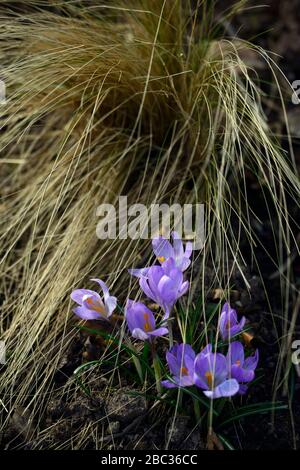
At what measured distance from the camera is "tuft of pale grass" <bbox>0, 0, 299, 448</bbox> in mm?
1794

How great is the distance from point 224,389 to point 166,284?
0.80 feet

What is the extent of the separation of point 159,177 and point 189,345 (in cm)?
74

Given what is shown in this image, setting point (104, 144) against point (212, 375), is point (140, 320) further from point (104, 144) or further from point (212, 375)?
point (104, 144)

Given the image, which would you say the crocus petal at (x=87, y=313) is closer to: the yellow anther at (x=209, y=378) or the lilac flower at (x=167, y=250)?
the lilac flower at (x=167, y=250)

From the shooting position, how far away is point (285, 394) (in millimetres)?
1653

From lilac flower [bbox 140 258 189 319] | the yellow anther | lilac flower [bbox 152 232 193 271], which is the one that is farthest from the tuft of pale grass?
the yellow anther

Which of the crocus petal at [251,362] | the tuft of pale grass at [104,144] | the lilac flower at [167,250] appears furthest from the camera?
the tuft of pale grass at [104,144]

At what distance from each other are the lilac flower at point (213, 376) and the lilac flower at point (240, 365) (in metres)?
0.02

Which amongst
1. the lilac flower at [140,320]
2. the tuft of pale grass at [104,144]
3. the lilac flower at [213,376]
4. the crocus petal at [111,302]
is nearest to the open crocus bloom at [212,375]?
the lilac flower at [213,376]

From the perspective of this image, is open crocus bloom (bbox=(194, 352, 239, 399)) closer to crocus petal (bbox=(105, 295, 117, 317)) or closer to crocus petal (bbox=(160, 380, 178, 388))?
crocus petal (bbox=(160, 380, 178, 388))

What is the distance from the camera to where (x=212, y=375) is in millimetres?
1437

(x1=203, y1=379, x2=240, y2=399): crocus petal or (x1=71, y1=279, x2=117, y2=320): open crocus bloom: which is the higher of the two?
(x1=71, y1=279, x2=117, y2=320): open crocus bloom

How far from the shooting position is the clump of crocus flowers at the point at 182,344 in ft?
4.76

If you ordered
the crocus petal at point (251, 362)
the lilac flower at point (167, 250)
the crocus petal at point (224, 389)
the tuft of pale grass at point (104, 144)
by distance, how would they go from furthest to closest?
the tuft of pale grass at point (104, 144)
the lilac flower at point (167, 250)
the crocus petal at point (251, 362)
the crocus petal at point (224, 389)
